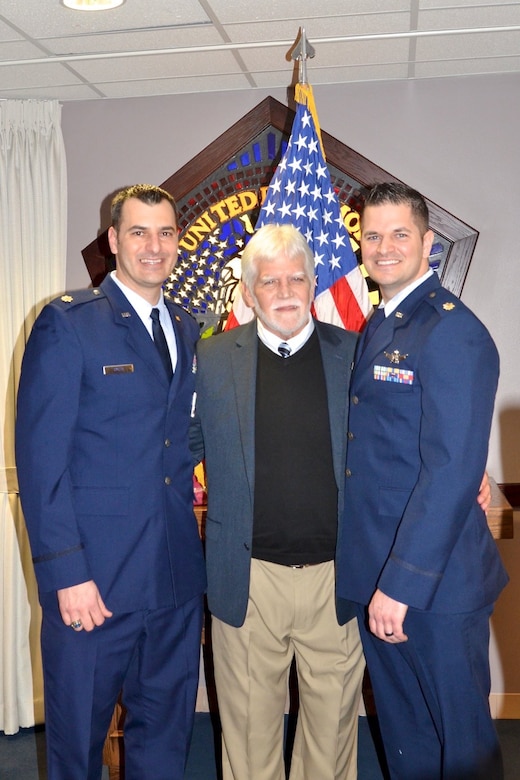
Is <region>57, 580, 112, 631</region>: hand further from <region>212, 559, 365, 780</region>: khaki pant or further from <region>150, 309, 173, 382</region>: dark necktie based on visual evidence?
<region>150, 309, 173, 382</region>: dark necktie

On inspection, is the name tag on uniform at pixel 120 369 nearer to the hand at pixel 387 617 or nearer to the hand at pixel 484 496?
the hand at pixel 387 617

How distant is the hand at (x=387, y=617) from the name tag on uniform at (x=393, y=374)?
0.51 m

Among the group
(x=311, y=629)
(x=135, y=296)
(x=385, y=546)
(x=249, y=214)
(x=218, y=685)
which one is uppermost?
(x=249, y=214)

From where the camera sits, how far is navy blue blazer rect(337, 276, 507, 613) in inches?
70.3

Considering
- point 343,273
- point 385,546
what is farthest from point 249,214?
point 385,546

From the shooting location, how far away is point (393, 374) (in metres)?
1.93

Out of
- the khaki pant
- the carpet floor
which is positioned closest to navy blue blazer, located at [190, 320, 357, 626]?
the khaki pant

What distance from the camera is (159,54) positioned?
273 cm

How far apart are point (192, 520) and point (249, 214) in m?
1.56

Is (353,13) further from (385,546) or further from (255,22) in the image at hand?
(385,546)

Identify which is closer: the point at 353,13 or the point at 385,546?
the point at 385,546

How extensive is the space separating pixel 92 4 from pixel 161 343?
1.00 metres

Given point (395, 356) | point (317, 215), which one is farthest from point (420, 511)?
point (317, 215)

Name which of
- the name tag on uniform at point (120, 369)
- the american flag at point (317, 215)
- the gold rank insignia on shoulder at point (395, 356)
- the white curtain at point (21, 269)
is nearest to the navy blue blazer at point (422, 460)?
the gold rank insignia on shoulder at point (395, 356)
